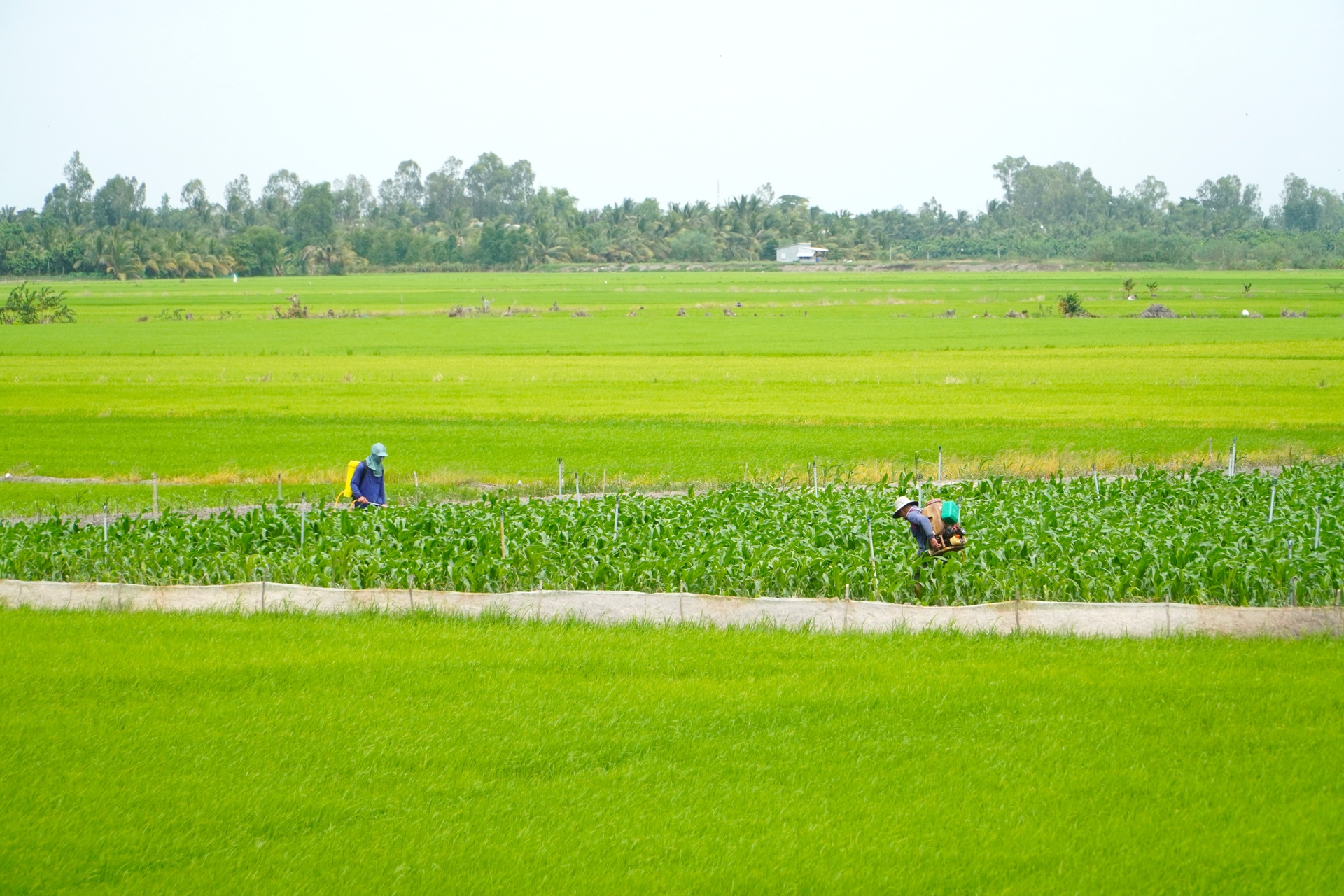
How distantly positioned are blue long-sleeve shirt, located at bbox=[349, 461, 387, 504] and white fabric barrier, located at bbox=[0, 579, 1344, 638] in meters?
5.56

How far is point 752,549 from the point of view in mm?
15336

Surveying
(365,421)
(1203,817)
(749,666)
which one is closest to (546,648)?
(749,666)

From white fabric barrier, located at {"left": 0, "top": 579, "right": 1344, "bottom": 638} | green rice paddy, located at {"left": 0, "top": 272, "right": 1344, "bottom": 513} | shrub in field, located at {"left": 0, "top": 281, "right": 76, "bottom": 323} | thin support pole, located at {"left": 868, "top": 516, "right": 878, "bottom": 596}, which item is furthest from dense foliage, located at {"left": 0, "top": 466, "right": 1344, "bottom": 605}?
shrub in field, located at {"left": 0, "top": 281, "right": 76, "bottom": 323}

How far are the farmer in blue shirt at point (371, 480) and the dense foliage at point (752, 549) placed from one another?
1.42 meters

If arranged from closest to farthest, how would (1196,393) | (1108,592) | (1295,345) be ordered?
(1108,592), (1196,393), (1295,345)

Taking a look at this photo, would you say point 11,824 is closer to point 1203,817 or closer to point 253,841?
point 253,841

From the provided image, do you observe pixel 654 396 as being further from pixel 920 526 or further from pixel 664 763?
pixel 664 763

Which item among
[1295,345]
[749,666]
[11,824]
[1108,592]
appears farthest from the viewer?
[1295,345]

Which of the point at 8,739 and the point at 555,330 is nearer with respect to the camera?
the point at 8,739

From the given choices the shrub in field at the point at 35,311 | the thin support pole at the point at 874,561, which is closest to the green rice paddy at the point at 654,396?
the shrub in field at the point at 35,311

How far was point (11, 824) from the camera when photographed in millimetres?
8125

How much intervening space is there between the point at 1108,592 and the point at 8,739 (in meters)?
11.4

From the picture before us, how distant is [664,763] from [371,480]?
500 inches

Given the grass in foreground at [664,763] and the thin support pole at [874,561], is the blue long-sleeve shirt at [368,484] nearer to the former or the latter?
the grass in foreground at [664,763]
